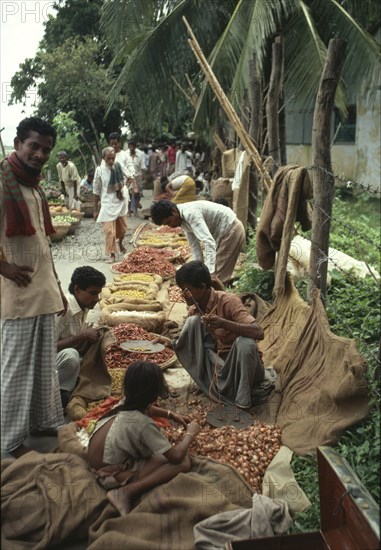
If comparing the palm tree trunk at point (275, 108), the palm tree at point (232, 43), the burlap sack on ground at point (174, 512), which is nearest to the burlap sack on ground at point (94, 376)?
the burlap sack on ground at point (174, 512)

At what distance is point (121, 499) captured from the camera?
2.96 m

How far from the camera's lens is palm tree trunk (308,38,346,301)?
426 centimetres

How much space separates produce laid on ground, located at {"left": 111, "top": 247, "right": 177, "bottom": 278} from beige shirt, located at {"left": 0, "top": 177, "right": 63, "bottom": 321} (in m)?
4.38

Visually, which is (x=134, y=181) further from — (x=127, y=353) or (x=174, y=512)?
(x=174, y=512)

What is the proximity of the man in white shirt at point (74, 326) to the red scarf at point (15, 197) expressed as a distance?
0.87m

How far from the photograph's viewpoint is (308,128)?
18.4 metres

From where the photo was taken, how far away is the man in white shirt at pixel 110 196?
30.1ft

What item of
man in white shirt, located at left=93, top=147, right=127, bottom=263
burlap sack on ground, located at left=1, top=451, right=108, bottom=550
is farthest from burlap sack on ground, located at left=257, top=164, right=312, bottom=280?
man in white shirt, located at left=93, top=147, right=127, bottom=263

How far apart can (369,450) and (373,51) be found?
7.78 meters

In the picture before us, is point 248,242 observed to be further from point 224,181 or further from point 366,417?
point 366,417

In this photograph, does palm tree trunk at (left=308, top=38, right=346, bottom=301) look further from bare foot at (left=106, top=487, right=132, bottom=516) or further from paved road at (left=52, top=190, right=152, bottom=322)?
paved road at (left=52, top=190, right=152, bottom=322)

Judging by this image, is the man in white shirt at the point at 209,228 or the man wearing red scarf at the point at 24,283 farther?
the man in white shirt at the point at 209,228

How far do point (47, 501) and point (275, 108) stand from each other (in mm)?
5509

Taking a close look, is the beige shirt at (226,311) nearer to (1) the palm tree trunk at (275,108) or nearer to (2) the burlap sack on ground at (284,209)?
(2) the burlap sack on ground at (284,209)
